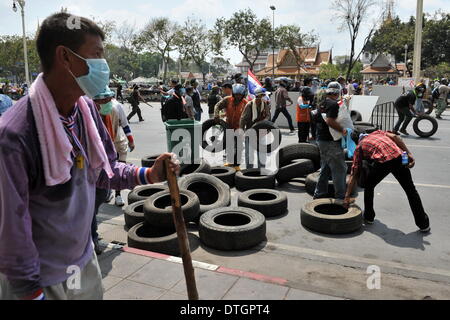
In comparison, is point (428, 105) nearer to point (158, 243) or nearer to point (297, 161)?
point (297, 161)

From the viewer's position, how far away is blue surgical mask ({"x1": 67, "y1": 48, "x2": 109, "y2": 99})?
1839mm

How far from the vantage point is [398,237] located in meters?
5.21

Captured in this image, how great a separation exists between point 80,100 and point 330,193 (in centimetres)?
555

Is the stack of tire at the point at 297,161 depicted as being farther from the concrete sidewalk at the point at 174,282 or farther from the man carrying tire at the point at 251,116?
the concrete sidewalk at the point at 174,282

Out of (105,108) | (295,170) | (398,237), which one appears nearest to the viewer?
(398,237)

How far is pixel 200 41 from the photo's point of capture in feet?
183

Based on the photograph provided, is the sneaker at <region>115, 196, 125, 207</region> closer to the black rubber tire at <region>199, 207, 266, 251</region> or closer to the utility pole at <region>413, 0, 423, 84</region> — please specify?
the black rubber tire at <region>199, 207, 266, 251</region>

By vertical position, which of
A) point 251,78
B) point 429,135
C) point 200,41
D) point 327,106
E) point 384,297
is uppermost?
point 200,41

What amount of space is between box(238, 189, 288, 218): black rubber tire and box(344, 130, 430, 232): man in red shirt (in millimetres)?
1091

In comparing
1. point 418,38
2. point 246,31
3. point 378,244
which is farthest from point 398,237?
point 246,31

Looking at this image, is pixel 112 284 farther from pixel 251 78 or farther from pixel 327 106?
pixel 251 78

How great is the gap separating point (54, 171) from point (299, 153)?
6.53 meters

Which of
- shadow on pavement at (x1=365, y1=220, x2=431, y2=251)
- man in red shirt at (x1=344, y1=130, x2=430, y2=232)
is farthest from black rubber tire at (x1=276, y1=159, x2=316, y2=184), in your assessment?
shadow on pavement at (x1=365, y1=220, x2=431, y2=251)
